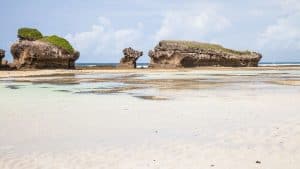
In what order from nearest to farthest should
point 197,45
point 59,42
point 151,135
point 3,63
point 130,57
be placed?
point 151,135 → point 3,63 → point 59,42 → point 130,57 → point 197,45

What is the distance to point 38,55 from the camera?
5238 centimetres

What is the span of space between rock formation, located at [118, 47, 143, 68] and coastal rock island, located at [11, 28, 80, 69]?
9.11 meters

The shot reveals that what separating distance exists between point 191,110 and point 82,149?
5.80 metres

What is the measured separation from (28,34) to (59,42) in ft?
15.4

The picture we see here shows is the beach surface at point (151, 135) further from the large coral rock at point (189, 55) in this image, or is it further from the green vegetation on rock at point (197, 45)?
the green vegetation on rock at point (197, 45)

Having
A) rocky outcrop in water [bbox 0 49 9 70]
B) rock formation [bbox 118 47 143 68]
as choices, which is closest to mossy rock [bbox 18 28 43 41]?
rocky outcrop in water [bbox 0 49 9 70]

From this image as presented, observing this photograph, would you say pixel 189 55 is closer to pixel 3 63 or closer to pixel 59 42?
pixel 59 42

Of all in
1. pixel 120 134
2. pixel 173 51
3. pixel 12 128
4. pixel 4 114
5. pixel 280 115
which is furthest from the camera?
pixel 173 51

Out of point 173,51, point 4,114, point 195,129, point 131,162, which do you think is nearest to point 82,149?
point 131,162

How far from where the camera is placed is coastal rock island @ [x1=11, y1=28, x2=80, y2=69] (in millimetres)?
52500

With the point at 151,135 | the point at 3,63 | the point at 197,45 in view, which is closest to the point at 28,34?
the point at 3,63

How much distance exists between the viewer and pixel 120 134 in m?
9.48

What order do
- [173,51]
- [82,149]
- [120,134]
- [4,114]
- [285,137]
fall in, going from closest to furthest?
[82,149]
[285,137]
[120,134]
[4,114]
[173,51]

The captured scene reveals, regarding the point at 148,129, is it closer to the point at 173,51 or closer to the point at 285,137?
the point at 285,137
